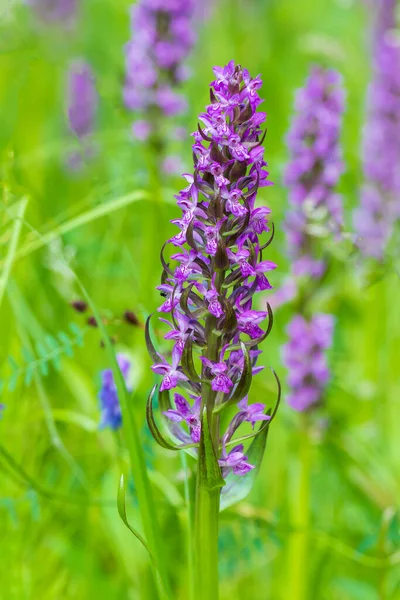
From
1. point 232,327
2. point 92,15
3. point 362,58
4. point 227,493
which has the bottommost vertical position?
point 227,493

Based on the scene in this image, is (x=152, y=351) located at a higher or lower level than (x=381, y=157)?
lower

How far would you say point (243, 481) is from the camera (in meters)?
1.32

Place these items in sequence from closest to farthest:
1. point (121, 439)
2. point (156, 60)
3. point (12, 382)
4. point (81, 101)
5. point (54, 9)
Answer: point (12, 382)
point (121, 439)
point (156, 60)
point (81, 101)
point (54, 9)

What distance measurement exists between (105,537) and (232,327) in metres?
1.45

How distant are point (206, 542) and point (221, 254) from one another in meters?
0.48

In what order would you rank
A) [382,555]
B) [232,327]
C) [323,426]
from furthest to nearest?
[323,426] → [382,555] → [232,327]

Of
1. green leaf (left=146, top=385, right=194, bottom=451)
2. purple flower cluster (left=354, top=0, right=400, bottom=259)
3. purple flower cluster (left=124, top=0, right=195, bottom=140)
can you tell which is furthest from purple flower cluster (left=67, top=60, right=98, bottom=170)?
green leaf (left=146, top=385, right=194, bottom=451)

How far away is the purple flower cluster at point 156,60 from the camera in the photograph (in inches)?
109

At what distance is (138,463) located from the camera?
1.25 m

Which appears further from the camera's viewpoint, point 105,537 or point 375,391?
point 375,391

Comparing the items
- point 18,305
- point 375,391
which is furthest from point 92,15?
point 18,305

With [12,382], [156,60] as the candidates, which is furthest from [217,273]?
[156,60]

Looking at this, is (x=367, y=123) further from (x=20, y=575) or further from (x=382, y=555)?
(x=20, y=575)

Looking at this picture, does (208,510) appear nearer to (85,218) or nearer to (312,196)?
(85,218)
